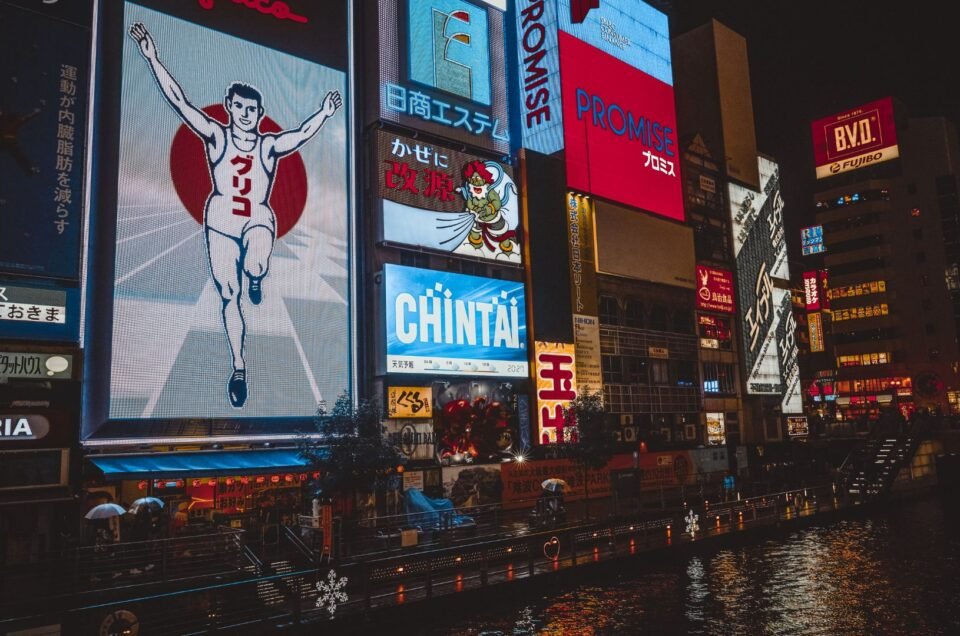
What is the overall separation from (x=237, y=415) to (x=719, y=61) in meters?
53.6

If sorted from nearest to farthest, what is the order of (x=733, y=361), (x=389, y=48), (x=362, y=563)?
(x=362, y=563), (x=389, y=48), (x=733, y=361)

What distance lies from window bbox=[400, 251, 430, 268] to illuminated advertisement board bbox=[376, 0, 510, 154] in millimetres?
6430

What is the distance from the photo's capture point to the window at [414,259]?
37.0 m

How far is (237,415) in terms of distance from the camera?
95.6 ft

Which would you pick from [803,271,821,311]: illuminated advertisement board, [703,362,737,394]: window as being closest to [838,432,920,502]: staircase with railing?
[703,362,737,394]: window

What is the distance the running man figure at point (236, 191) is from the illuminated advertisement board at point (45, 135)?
2746 millimetres

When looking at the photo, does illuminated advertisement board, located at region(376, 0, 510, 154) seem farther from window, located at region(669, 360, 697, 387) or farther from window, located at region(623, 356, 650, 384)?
window, located at region(669, 360, 697, 387)

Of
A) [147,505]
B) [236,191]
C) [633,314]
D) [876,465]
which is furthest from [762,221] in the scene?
[147,505]

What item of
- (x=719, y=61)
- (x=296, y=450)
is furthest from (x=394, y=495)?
(x=719, y=61)

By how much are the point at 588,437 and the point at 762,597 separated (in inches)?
660

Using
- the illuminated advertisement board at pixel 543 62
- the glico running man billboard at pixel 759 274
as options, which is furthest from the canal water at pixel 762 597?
the glico running man billboard at pixel 759 274

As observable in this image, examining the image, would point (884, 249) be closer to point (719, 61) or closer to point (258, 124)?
point (719, 61)

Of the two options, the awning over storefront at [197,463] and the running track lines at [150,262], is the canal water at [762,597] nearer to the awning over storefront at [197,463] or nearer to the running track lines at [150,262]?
the awning over storefront at [197,463]

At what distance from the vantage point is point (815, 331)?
89.4 meters
